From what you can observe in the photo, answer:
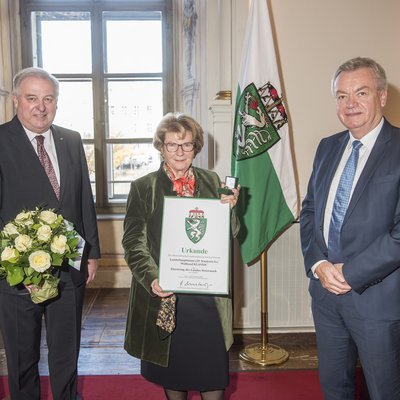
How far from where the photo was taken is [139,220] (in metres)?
2.02

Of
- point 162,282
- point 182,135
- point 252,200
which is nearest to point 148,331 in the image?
point 162,282

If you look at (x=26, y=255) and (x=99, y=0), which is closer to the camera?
(x=26, y=255)

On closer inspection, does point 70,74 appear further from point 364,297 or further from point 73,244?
point 364,297

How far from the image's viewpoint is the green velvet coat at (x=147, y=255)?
198 cm

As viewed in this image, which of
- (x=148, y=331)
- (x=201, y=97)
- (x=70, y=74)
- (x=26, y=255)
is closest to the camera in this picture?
(x=26, y=255)

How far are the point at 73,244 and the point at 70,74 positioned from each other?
3.92 metres

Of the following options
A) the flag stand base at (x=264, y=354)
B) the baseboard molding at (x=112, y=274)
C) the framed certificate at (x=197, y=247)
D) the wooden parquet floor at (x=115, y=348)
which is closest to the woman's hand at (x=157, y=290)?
the framed certificate at (x=197, y=247)

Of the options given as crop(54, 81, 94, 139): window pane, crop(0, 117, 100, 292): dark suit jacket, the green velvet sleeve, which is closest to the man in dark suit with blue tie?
the green velvet sleeve

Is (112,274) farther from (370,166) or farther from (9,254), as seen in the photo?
(370,166)

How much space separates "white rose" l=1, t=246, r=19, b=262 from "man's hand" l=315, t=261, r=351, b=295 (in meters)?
1.20

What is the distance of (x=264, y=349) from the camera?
3.38 metres

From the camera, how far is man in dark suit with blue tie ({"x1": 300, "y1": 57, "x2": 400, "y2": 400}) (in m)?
1.80

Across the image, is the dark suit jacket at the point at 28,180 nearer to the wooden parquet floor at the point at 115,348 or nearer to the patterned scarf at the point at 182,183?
the patterned scarf at the point at 182,183

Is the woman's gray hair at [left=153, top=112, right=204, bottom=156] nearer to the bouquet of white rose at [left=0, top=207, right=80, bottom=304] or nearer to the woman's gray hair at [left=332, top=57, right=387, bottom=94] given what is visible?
the bouquet of white rose at [left=0, top=207, right=80, bottom=304]
